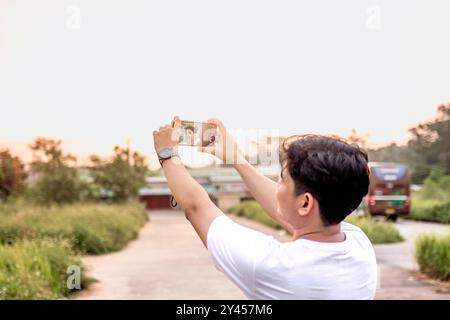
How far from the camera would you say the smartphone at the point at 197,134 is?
4.71 feet

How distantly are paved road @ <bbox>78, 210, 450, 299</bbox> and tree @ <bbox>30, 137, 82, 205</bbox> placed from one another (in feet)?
25.7

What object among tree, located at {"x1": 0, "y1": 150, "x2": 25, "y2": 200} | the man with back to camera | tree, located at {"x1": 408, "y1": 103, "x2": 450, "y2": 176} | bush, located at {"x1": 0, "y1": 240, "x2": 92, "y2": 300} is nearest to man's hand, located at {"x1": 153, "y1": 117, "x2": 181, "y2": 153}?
the man with back to camera

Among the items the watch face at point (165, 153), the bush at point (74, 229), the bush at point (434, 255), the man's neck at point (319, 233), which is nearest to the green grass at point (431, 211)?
the bush at point (74, 229)

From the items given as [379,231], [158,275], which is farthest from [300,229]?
[379,231]

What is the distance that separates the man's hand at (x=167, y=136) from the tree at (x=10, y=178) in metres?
22.5

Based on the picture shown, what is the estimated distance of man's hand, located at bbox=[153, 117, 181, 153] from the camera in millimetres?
1396

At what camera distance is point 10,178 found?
77.6 ft

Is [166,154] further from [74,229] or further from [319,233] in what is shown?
[74,229]

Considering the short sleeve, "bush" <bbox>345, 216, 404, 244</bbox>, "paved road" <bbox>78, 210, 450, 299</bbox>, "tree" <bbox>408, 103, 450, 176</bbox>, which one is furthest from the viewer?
"tree" <bbox>408, 103, 450, 176</bbox>

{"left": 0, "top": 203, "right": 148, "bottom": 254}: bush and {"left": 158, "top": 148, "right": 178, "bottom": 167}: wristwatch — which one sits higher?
{"left": 158, "top": 148, "right": 178, "bottom": 167}: wristwatch

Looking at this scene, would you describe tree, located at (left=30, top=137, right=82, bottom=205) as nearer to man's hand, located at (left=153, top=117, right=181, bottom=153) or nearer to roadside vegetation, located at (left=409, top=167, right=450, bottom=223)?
roadside vegetation, located at (left=409, top=167, right=450, bottom=223)

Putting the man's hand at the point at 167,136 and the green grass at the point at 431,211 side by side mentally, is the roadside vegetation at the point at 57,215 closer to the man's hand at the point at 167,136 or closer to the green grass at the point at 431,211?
the man's hand at the point at 167,136

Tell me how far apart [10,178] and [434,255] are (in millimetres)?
17700
